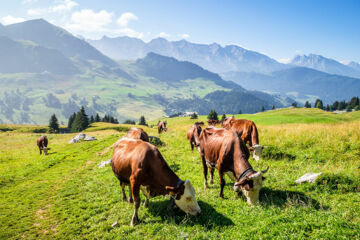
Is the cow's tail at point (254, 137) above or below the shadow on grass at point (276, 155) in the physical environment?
above

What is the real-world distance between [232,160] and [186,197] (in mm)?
2968

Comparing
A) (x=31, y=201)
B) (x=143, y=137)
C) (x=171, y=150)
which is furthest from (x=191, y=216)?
(x=171, y=150)

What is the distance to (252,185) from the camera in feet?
27.9

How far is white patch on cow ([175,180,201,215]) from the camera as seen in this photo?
26.7 feet

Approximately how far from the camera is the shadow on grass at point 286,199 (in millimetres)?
8504

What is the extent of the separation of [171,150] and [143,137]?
5681 millimetres

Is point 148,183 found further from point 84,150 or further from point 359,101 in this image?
point 359,101

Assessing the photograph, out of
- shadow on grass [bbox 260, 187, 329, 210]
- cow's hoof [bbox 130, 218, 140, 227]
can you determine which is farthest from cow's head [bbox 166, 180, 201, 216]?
shadow on grass [bbox 260, 187, 329, 210]

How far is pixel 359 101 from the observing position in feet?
470

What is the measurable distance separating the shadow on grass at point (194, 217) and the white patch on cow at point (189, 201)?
365 mm

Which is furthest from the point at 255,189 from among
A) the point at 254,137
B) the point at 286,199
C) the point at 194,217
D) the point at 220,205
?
the point at 254,137

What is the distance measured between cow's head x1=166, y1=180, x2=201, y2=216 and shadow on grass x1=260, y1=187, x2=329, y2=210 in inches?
125

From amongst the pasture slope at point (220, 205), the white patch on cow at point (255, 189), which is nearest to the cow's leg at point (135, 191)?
the pasture slope at point (220, 205)

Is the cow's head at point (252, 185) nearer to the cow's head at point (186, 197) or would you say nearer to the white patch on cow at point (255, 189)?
the white patch on cow at point (255, 189)
